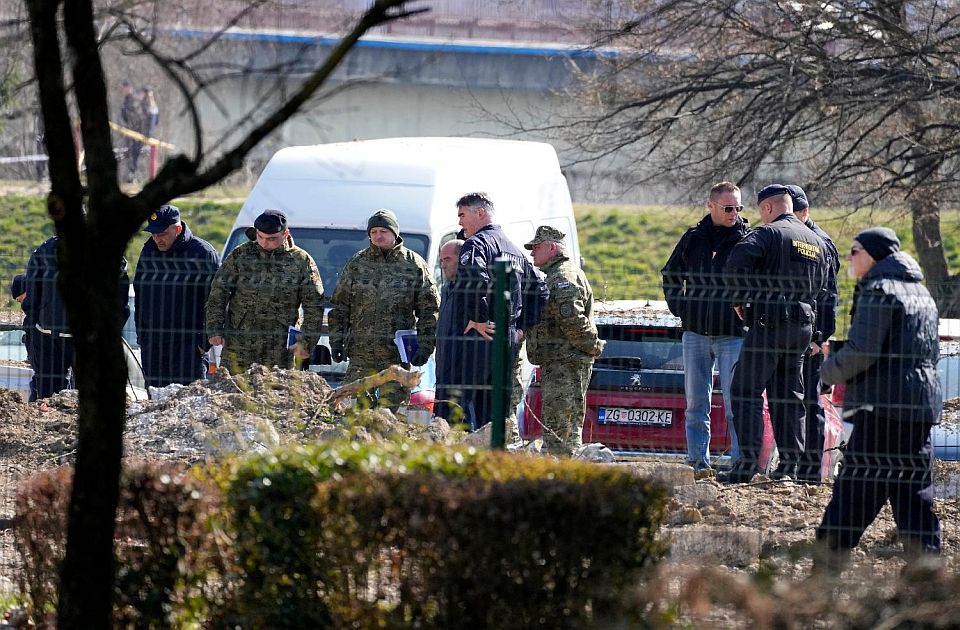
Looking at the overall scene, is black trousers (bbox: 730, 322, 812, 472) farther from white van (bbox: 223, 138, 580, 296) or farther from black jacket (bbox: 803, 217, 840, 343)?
white van (bbox: 223, 138, 580, 296)

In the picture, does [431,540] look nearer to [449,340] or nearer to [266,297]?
[449,340]

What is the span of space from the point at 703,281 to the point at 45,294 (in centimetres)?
447

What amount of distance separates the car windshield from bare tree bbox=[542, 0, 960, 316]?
461 centimetres

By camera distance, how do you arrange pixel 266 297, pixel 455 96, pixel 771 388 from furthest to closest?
pixel 455 96, pixel 266 297, pixel 771 388

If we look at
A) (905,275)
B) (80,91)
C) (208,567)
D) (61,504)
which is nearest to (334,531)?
(208,567)

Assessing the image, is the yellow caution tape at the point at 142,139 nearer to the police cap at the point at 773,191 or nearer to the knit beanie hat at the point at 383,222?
the knit beanie hat at the point at 383,222

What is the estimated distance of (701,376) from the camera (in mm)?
9336

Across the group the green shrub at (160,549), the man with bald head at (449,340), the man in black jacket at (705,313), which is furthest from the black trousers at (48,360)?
the green shrub at (160,549)

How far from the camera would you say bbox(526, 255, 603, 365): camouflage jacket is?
9266mm

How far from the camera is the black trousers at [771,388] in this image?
874 centimetres

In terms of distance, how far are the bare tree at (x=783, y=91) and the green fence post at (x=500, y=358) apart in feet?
22.3

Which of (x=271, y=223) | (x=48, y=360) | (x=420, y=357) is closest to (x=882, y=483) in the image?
(x=420, y=357)

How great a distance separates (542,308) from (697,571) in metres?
4.95

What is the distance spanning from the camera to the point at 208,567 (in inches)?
207
